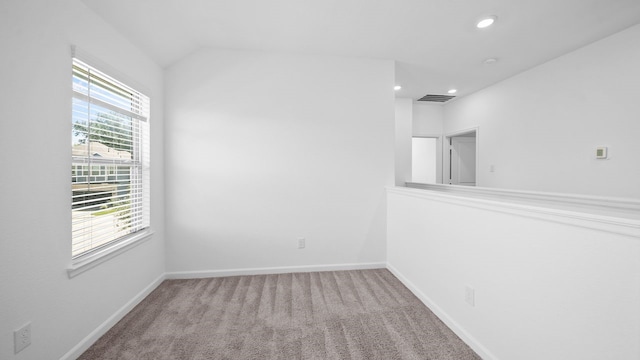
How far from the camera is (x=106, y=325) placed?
192 cm

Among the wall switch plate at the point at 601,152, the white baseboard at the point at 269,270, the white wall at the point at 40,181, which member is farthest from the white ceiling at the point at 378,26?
the white baseboard at the point at 269,270

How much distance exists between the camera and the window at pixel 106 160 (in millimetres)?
1719

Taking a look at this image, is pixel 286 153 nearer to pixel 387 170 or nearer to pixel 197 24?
pixel 387 170

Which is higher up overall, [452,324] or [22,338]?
[22,338]

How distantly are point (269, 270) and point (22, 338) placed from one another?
1.98m

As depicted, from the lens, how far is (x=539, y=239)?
1.28 meters

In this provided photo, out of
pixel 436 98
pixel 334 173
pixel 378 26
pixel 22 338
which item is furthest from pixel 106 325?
pixel 436 98

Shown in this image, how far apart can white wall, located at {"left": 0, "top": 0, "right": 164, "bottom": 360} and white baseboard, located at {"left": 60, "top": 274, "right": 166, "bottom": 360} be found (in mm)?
43

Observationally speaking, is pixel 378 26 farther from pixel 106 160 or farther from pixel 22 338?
pixel 22 338

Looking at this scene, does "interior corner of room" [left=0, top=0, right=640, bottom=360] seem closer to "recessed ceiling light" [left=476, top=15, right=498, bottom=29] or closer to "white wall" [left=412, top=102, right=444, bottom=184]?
"recessed ceiling light" [left=476, top=15, right=498, bottom=29]

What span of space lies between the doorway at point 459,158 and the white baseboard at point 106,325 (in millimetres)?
5460

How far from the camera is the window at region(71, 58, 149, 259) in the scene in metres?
1.72

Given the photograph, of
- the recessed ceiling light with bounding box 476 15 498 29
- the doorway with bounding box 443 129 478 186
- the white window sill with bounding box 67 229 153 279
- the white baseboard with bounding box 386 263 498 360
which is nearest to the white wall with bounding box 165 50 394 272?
the white window sill with bounding box 67 229 153 279

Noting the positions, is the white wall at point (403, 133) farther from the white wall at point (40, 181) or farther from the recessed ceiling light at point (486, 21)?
the white wall at point (40, 181)
